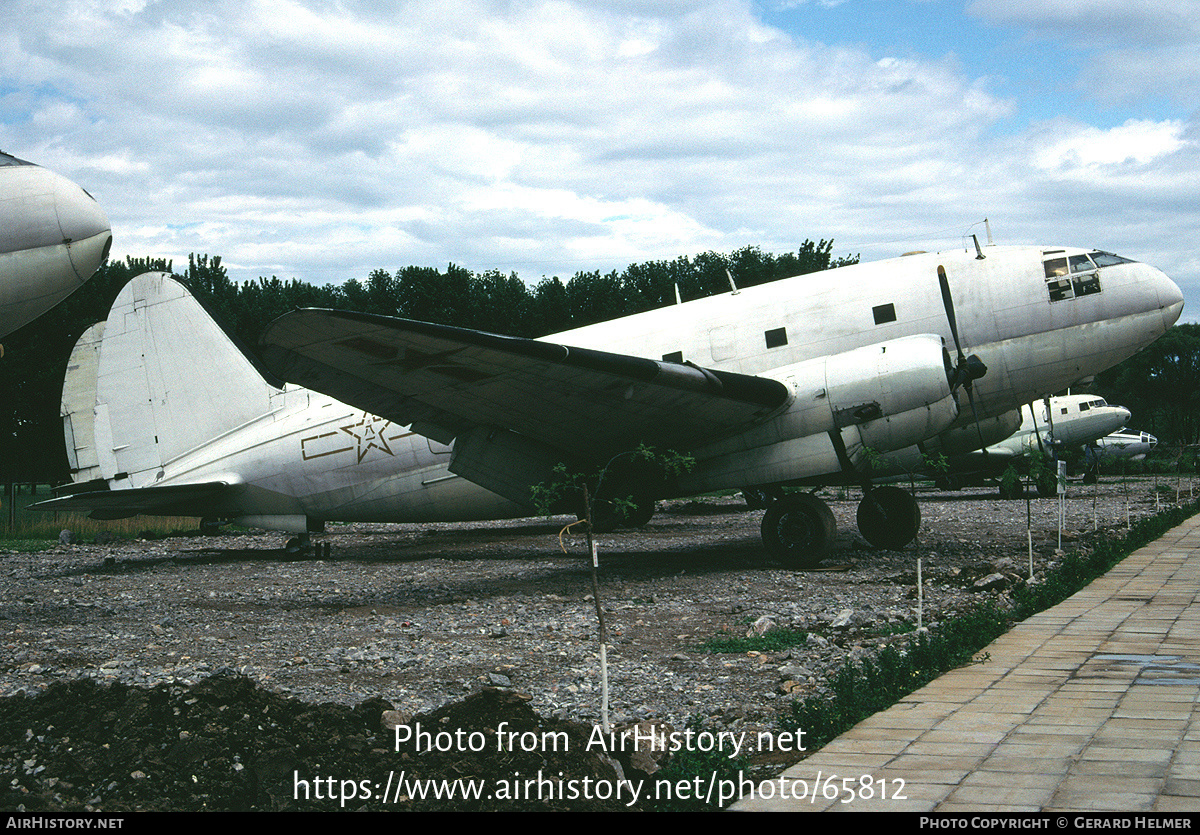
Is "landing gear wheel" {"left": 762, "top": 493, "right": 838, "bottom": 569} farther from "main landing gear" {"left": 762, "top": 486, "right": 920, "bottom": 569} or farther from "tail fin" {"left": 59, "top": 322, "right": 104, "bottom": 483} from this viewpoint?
"tail fin" {"left": 59, "top": 322, "right": 104, "bottom": 483}

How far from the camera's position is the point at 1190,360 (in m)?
77.2

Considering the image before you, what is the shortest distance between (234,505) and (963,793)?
1527cm

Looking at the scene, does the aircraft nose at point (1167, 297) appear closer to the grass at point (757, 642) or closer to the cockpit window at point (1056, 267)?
the cockpit window at point (1056, 267)

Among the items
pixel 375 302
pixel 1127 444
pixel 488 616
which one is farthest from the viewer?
pixel 375 302

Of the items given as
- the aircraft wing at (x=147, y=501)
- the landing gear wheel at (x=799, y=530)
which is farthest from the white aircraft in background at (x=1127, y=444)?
the aircraft wing at (x=147, y=501)

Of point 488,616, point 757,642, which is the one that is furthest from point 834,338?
point 488,616

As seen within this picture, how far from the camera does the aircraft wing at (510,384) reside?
10.1 metres

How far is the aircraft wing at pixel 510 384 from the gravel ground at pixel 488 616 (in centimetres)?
223

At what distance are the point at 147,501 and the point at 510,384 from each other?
8619 millimetres

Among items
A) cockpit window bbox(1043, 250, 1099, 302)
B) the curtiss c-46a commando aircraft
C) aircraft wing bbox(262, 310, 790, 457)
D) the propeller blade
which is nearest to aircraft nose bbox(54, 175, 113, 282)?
aircraft wing bbox(262, 310, 790, 457)

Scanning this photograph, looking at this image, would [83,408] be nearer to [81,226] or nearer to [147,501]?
[147,501]

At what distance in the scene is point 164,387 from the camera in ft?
57.5
